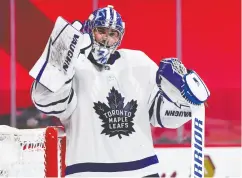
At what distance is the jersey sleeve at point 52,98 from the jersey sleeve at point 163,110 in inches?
9.3

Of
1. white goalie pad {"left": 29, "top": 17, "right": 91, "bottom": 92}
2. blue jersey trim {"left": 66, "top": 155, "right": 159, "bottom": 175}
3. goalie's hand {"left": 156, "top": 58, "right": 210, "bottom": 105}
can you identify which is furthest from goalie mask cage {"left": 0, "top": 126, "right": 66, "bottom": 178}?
goalie's hand {"left": 156, "top": 58, "right": 210, "bottom": 105}

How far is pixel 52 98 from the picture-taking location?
3.92 ft

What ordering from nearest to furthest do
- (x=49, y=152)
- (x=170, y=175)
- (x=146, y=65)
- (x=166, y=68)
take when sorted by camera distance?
(x=49, y=152)
(x=166, y=68)
(x=146, y=65)
(x=170, y=175)

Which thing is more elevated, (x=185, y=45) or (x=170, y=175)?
(x=185, y=45)

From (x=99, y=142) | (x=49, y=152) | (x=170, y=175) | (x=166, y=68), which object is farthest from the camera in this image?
(x=170, y=175)

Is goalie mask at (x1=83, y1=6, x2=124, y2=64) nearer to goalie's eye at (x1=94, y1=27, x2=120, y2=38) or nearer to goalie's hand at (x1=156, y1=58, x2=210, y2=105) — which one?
goalie's eye at (x1=94, y1=27, x2=120, y2=38)

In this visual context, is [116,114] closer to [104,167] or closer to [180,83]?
[104,167]

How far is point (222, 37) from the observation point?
2.34m

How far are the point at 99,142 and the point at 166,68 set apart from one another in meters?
0.27

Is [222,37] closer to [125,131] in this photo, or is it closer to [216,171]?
[216,171]

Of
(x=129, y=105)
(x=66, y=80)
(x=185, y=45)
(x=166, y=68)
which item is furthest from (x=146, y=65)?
(x=185, y=45)

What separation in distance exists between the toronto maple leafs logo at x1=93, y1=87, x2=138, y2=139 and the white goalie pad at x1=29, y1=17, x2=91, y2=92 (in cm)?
24

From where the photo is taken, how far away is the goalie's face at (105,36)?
1362 millimetres

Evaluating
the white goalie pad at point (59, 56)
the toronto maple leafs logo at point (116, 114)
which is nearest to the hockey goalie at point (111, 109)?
the toronto maple leafs logo at point (116, 114)
